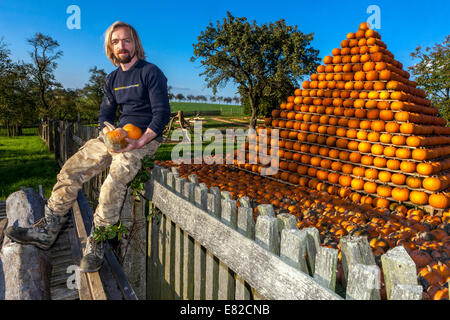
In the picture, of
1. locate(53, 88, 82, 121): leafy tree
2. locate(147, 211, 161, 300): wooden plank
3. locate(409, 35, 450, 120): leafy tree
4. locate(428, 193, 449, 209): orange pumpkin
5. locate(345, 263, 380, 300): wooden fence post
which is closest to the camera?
locate(345, 263, 380, 300): wooden fence post

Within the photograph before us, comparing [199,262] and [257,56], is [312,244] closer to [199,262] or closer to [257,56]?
[199,262]

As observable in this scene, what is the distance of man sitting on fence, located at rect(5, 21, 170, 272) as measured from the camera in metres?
2.26

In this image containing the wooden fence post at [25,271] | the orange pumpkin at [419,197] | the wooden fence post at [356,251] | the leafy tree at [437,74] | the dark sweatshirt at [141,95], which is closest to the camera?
the wooden fence post at [356,251]

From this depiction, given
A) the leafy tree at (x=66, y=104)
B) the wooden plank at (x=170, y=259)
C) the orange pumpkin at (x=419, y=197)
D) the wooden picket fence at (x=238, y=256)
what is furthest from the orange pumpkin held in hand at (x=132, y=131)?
the leafy tree at (x=66, y=104)

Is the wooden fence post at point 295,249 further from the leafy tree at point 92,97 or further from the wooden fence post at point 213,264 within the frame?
the leafy tree at point 92,97

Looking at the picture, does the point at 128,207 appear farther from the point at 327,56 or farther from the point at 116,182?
the point at 327,56

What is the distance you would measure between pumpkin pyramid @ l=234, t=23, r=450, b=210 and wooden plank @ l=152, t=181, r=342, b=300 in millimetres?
4149

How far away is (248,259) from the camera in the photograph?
5.03 ft

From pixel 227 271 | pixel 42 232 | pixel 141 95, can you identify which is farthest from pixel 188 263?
pixel 141 95

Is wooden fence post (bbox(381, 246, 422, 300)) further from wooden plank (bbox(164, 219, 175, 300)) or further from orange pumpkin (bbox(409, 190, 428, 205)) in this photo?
orange pumpkin (bbox(409, 190, 428, 205))

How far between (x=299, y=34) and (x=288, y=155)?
64.7ft

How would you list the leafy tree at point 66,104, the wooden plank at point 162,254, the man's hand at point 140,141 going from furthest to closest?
the leafy tree at point 66,104 → the wooden plank at point 162,254 → the man's hand at point 140,141

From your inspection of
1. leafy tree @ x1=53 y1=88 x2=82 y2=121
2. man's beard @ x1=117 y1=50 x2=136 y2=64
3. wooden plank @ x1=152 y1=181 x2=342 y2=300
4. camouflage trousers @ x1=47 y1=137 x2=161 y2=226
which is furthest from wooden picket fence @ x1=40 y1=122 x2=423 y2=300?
leafy tree @ x1=53 y1=88 x2=82 y2=121

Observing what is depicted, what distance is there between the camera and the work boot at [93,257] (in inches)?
83.2
